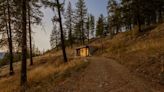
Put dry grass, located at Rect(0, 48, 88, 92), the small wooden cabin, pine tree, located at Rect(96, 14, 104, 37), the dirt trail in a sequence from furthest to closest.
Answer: pine tree, located at Rect(96, 14, 104, 37), the small wooden cabin, dry grass, located at Rect(0, 48, 88, 92), the dirt trail

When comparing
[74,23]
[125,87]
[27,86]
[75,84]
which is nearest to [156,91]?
[125,87]

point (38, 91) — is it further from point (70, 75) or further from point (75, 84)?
point (70, 75)

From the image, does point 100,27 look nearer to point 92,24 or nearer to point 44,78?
point 92,24

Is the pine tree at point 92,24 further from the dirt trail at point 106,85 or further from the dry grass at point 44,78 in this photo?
the dirt trail at point 106,85

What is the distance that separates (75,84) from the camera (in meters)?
13.2

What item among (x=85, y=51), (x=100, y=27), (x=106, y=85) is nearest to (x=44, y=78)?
(x=106, y=85)

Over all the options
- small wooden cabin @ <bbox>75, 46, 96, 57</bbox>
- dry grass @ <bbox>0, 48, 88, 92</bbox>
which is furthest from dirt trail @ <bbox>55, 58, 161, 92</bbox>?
small wooden cabin @ <bbox>75, 46, 96, 57</bbox>

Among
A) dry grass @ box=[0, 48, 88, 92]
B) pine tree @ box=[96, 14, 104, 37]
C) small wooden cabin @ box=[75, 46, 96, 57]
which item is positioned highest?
pine tree @ box=[96, 14, 104, 37]

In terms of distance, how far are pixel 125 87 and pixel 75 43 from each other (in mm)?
84406

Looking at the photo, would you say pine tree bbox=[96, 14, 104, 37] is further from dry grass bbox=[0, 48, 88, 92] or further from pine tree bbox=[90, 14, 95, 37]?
dry grass bbox=[0, 48, 88, 92]

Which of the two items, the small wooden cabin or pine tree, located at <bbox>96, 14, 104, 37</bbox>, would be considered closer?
the small wooden cabin

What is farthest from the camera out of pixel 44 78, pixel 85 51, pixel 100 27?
pixel 100 27

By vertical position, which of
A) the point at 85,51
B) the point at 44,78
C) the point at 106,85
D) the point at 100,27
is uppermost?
the point at 100,27

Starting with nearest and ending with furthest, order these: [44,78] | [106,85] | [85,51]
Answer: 1. [106,85]
2. [44,78]
3. [85,51]
